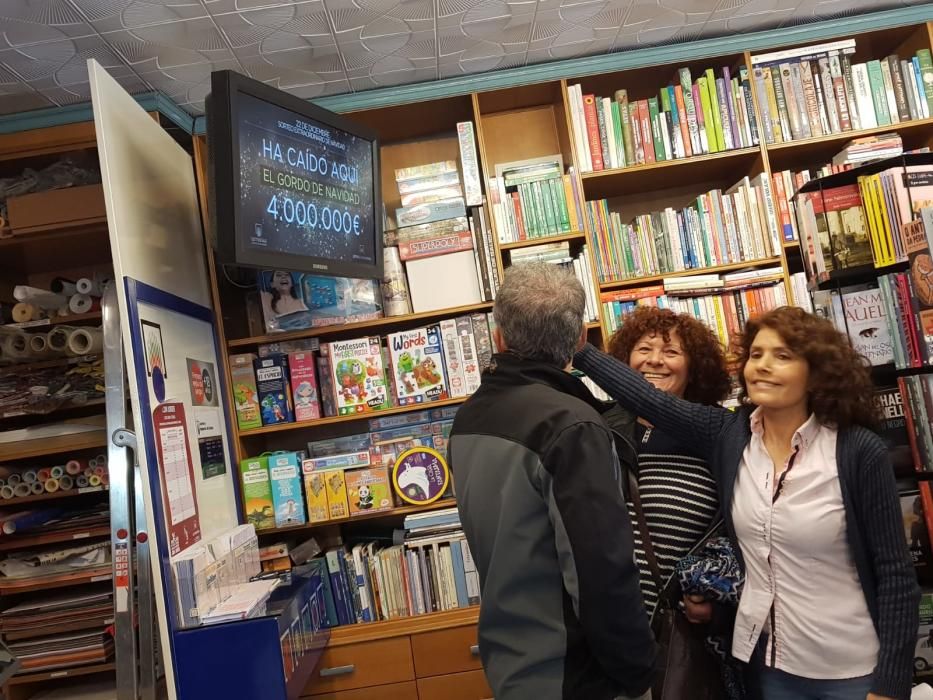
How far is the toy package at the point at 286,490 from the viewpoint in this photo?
112 inches

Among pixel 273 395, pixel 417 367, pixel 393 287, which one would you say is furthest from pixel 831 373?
pixel 273 395

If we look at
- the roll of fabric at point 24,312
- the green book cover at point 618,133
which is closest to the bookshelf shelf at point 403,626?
the roll of fabric at point 24,312

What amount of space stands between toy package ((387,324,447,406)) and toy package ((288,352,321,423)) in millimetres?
328

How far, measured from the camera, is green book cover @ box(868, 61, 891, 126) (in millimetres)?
2977

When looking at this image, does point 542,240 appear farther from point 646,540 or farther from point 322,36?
point 646,540

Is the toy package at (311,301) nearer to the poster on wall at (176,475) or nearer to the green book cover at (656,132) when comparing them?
the poster on wall at (176,475)

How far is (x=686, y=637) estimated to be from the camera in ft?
5.34

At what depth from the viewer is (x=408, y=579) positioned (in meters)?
2.85

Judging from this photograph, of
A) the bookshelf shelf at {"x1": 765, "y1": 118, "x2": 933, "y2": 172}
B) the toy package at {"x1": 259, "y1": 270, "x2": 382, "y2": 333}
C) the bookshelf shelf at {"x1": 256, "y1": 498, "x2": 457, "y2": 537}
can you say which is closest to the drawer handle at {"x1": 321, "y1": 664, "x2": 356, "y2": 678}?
the bookshelf shelf at {"x1": 256, "y1": 498, "x2": 457, "y2": 537}

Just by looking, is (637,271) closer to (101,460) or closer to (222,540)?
(222,540)

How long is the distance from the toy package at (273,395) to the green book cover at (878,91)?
264cm

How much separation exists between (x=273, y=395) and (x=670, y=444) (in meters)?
1.72

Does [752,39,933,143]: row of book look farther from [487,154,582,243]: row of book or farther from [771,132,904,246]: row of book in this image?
[487,154,582,243]: row of book

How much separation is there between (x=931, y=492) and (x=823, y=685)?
93cm
